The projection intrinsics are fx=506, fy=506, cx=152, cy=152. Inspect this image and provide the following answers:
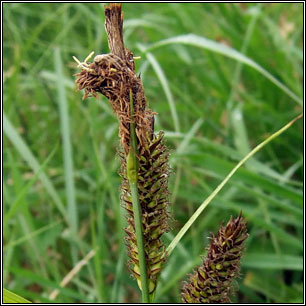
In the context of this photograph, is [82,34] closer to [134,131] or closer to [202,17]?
[202,17]

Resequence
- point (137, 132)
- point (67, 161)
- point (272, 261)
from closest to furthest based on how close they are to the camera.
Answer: point (137, 132)
point (272, 261)
point (67, 161)

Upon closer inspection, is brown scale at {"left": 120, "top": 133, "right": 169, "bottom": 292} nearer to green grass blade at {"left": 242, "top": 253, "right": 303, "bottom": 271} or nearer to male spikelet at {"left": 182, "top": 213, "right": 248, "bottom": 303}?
male spikelet at {"left": 182, "top": 213, "right": 248, "bottom": 303}

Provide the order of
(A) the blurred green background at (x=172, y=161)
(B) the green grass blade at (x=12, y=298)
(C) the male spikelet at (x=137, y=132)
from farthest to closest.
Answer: (A) the blurred green background at (x=172, y=161)
(B) the green grass blade at (x=12, y=298)
(C) the male spikelet at (x=137, y=132)

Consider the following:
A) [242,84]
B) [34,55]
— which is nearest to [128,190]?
[242,84]

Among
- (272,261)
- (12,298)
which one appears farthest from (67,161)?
(12,298)

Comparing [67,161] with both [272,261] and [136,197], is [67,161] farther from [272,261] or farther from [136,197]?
[136,197]

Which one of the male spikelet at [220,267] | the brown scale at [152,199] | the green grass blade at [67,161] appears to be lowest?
the male spikelet at [220,267]

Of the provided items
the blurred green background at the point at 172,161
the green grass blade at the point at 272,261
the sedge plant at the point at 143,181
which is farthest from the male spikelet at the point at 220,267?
the green grass blade at the point at 272,261

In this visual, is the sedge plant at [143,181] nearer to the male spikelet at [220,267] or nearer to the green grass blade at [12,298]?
the male spikelet at [220,267]

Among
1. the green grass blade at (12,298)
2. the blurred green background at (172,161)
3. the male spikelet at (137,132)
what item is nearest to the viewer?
the male spikelet at (137,132)
